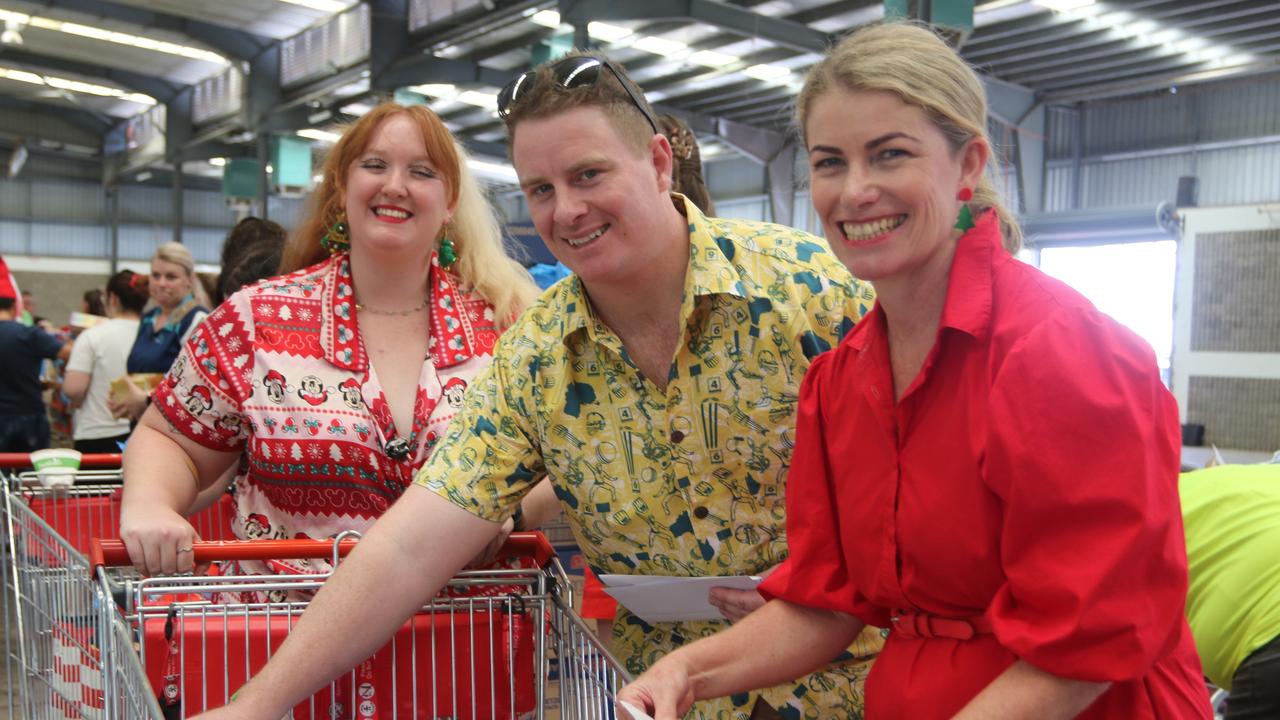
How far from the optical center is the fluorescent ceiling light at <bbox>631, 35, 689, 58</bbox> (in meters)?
12.9

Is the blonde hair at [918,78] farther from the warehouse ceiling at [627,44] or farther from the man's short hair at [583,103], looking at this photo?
the warehouse ceiling at [627,44]

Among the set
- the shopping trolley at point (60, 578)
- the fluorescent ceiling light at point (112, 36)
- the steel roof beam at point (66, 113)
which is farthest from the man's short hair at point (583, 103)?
the steel roof beam at point (66, 113)

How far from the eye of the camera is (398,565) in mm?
1741

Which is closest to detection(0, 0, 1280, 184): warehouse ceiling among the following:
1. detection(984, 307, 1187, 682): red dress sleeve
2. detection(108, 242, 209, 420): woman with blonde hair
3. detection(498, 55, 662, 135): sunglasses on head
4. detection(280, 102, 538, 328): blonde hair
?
detection(108, 242, 209, 420): woman with blonde hair

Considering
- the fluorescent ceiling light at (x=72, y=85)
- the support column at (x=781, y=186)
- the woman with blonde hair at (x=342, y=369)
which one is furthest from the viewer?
the fluorescent ceiling light at (x=72, y=85)

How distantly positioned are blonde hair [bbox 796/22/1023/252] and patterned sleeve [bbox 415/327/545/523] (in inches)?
29.0

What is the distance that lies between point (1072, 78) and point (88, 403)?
1241 centimetres

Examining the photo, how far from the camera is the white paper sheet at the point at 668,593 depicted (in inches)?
69.9

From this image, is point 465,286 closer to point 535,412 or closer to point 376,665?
point 535,412

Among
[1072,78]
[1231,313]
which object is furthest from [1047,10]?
[1231,313]

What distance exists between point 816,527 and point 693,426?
372mm

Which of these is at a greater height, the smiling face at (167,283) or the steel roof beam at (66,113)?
the steel roof beam at (66,113)

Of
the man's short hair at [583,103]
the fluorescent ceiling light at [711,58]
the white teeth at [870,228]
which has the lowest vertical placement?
the white teeth at [870,228]

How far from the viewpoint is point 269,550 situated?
1.89 meters
